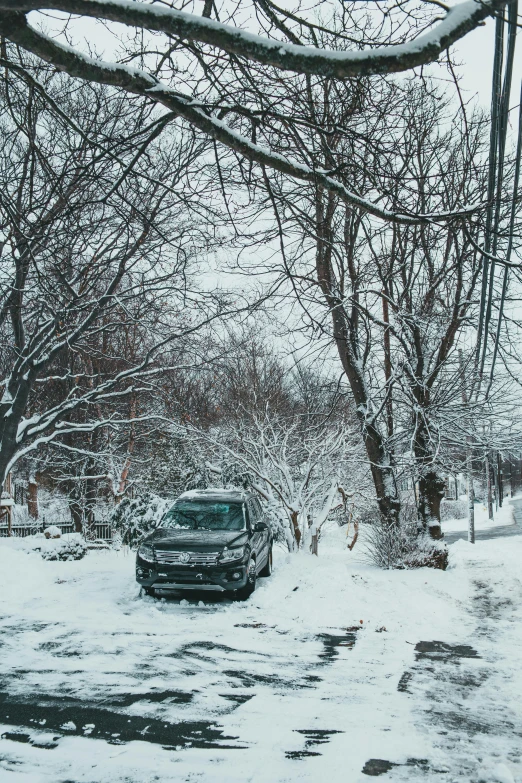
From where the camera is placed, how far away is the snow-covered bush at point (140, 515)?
17375 millimetres

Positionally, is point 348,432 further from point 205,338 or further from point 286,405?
point 286,405

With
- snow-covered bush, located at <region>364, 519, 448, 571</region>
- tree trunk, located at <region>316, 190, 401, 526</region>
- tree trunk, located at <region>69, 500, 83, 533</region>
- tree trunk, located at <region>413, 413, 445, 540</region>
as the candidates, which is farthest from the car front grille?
tree trunk, located at <region>69, 500, 83, 533</region>

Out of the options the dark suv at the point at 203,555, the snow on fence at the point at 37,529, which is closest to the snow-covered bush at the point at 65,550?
the dark suv at the point at 203,555

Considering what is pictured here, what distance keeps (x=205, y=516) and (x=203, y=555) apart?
1.65 meters

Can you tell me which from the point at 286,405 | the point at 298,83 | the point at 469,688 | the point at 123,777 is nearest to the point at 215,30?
the point at 298,83

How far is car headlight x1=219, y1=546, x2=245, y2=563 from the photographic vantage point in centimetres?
934

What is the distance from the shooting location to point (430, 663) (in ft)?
21.3

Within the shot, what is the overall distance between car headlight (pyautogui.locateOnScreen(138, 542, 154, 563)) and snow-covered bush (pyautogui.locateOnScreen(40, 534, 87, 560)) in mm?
5131

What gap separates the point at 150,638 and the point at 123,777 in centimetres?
373

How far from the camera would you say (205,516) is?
1097 cm

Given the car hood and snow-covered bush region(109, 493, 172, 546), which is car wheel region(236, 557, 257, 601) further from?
snow-covered bush region(109, 493, 172, 546)

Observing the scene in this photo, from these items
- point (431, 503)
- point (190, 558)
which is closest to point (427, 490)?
point (431, 503)

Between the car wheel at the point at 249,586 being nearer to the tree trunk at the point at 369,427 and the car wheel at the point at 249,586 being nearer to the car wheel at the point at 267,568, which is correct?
the car wheel at the point at 267,568

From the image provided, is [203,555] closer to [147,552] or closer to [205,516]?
[147,552]
